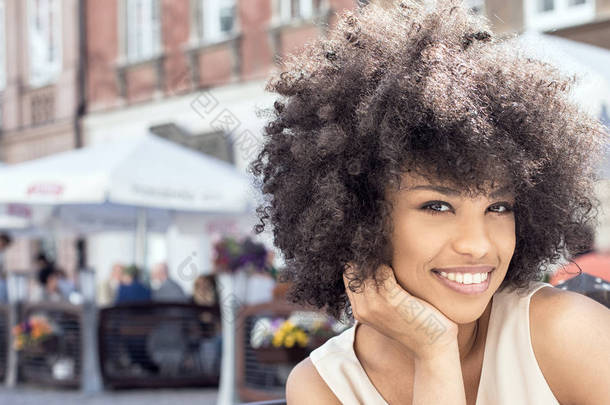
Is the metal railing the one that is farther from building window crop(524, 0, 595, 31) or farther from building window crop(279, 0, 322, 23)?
Result: building window crop(279, 0, 322, 23)

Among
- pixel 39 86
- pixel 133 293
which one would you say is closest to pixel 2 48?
pixel 39 86

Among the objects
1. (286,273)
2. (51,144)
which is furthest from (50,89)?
(286,273)

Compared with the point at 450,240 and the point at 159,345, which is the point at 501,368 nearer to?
the point at 450,240

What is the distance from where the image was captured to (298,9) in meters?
14.1

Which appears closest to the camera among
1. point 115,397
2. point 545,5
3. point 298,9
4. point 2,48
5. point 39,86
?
point 115,397

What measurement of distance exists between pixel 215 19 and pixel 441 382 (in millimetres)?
14347

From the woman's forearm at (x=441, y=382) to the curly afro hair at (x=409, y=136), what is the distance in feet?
0.78

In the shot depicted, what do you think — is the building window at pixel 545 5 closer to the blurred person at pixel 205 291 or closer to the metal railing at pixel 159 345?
the blurred person at pixel 205 291

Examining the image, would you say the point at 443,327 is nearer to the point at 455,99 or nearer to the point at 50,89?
the point at 455,99

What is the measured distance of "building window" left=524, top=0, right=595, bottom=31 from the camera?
10516 millimetres

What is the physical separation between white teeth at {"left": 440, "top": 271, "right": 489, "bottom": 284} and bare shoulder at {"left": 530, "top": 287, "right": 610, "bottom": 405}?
187mm

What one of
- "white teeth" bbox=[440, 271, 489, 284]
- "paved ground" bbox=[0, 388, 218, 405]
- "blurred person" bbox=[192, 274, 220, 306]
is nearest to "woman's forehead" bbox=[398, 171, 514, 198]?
"white teeth" bbox=[440, 271, 489, 284]

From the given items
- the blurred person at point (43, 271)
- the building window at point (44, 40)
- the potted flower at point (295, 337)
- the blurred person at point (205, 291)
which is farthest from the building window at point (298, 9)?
the potted flower at point (295, 337)

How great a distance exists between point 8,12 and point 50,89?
8.52ft
